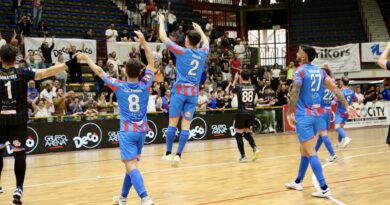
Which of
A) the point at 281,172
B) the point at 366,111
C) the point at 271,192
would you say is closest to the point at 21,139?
the point at 271,192

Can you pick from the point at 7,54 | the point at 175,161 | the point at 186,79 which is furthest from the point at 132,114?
the point at 186,79

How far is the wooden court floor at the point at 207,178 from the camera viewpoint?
8789 millimetres

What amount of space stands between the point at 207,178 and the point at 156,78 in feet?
38.2

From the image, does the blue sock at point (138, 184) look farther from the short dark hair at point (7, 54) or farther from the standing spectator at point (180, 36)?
the standing spectator at point (180, 36)

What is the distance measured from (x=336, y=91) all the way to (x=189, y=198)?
2.94 meters

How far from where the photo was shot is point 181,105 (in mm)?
10562

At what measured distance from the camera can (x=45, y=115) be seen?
59.0 ft

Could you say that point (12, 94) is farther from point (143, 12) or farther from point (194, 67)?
point (143, 12)

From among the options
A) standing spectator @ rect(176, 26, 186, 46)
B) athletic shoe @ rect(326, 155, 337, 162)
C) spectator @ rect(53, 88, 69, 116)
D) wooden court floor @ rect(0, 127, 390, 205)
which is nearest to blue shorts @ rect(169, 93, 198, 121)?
wooden court floor @ rect(0, 127, 390, 205)

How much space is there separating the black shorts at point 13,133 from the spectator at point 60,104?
10054mm

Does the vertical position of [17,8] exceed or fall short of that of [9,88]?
it exceeds it

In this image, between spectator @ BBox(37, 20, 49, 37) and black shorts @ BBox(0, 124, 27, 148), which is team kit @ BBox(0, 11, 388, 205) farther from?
spectator @ BBox(37, 20, 49, 37)

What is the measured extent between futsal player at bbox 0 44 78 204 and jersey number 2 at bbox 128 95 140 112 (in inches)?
66.1

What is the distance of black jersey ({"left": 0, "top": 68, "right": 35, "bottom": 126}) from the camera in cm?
834
